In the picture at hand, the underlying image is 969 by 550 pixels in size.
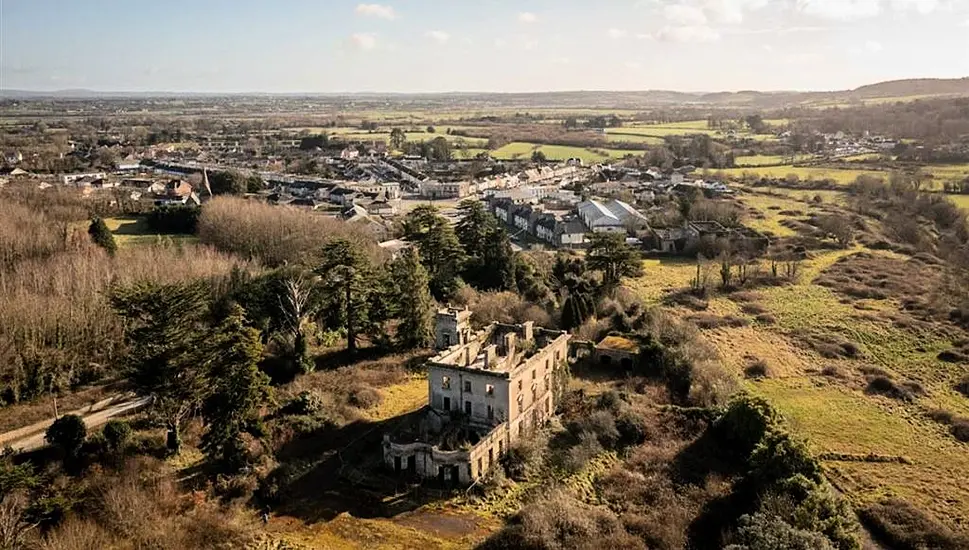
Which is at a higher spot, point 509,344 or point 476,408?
point 509,344

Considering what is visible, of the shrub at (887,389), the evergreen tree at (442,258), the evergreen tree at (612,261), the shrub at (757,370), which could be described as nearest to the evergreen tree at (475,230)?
the evergreen tree at (442,258)

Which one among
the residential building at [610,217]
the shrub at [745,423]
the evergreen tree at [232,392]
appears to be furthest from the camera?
the residential building at [610,217]

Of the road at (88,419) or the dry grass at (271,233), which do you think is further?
the dry grass at (271,233)

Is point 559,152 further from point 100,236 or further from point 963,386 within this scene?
point 963,386

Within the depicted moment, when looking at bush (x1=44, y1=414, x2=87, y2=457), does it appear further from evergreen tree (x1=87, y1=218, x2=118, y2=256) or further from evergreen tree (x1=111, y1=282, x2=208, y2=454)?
evergreen tree (x1=87, y1=218, x2=118, y2=256)

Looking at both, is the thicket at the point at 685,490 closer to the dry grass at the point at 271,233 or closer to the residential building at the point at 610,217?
the dry grass at the point at 271,233

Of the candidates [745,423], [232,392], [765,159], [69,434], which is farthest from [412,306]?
[765,159]
